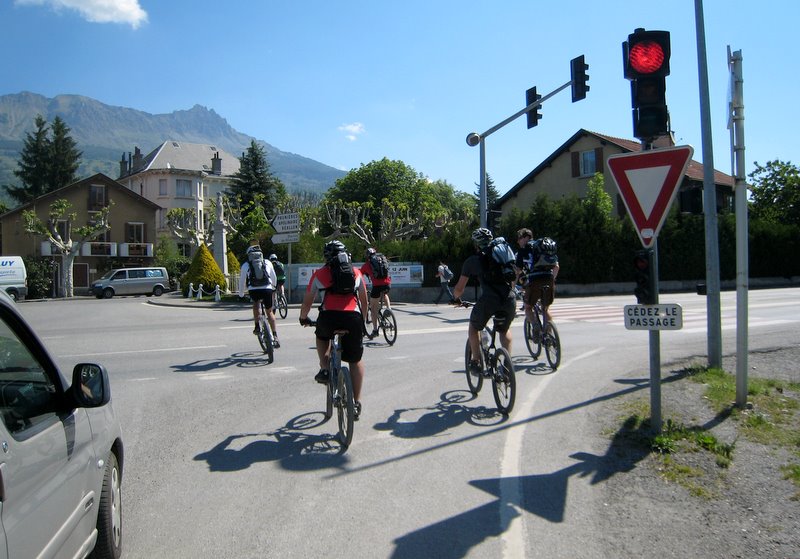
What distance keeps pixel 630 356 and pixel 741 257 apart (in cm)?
433

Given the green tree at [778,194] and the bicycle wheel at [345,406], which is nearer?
the bicycle wheel at [345,406]

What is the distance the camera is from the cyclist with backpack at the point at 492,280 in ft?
22.3

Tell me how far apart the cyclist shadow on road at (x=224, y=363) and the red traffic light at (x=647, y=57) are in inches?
266

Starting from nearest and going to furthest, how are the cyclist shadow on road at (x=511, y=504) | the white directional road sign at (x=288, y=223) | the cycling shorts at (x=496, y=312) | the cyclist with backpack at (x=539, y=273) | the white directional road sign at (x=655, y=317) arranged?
the cyclist shadow on road at (x=511, y=504) < the white directional road sign at (x=655, y=317) < the cycling shorts at (x=496, y=312) < the cyclist with backpack at (x=539, y=273) < the white directional road sign at (x=288, y=223)

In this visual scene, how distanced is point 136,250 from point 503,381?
54189 mm

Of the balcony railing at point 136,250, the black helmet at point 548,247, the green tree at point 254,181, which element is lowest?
the black helmet at point 548,247

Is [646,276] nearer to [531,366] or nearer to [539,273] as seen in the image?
[539,273]

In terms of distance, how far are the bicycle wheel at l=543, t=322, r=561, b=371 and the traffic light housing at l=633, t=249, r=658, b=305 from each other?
3.70m

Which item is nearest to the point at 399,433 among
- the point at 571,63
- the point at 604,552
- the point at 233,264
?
the point at 604,552

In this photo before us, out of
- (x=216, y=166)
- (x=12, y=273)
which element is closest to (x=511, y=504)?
(x=12, y=273)

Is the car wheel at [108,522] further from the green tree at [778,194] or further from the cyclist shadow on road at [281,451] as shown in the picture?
the green tree at [778,194]

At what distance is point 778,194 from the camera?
4941 cm

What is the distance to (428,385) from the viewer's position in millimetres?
8297

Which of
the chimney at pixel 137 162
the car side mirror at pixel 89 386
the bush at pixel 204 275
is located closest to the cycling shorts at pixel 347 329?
the car side mirror at pixel 89 386
